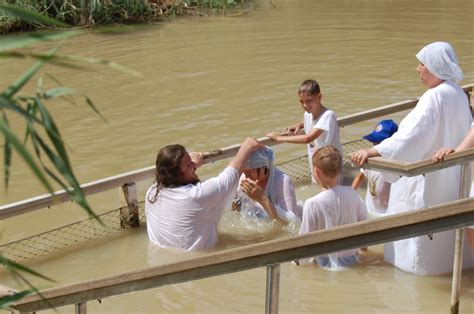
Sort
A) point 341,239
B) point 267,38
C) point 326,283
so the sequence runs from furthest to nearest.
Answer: point 267,38 < point 326,283 < point 341,239

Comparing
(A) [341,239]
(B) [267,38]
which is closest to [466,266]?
(A) [341,239]

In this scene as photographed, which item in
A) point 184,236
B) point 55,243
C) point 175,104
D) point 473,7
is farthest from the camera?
point 473,7

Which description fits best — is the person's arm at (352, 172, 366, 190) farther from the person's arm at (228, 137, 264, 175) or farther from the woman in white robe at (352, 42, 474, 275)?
the woman in white robe at (352, 42, 474, 275)

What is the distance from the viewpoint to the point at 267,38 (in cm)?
1599

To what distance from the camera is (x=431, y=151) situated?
5141 mm

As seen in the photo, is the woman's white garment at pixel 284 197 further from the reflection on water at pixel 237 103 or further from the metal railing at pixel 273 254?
the metal railing at pixel 273 254

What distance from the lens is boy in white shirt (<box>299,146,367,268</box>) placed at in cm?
529

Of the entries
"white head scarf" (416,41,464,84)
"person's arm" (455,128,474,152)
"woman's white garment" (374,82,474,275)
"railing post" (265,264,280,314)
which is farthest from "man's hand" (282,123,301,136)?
"railing post" (265,264,280,314)

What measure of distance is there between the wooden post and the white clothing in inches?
75.3

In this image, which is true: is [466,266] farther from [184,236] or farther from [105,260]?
[105,260]

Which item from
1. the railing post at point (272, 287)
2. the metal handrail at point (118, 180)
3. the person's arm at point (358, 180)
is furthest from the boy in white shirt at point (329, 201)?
the railing post at point (272, 287)

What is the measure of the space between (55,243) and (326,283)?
2.29m

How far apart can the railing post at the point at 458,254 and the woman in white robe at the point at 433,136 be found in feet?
0.97

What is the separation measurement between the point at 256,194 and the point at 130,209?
45.3 inches
